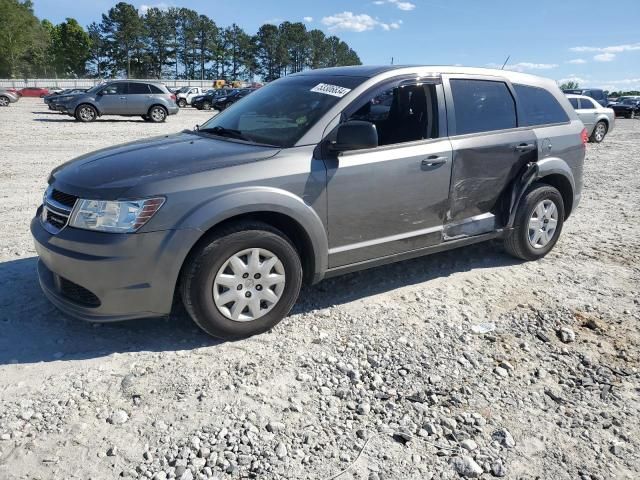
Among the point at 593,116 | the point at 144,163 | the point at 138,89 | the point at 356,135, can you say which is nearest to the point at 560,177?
the point at 356,135

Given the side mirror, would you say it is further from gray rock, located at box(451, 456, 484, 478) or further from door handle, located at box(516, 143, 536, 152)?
gray rock, located at box(451, 456, 484, 478)

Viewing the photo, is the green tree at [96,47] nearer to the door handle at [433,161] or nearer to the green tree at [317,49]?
the green tree at [317,49]

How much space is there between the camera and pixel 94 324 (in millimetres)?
3662

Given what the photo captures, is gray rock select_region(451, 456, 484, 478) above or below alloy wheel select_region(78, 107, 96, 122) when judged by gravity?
below

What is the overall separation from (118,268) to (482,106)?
333 centimetres

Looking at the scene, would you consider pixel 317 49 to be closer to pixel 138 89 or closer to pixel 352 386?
pixel 138 89

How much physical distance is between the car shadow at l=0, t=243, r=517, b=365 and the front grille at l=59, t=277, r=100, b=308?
13.1 inches

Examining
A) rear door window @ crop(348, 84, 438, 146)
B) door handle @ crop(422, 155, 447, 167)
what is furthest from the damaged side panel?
rear door window @ crop(348, 84, 438, 146)

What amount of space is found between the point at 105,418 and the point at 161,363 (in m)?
0.56

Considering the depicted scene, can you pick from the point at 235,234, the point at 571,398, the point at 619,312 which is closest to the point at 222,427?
the point at 235,234

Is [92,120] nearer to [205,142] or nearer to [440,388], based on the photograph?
[205,142]

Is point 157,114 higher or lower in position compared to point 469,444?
higher

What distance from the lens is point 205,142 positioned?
3.92 metres

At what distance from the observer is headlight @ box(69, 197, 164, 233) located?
3.07 m
